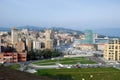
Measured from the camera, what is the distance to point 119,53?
36969 mm

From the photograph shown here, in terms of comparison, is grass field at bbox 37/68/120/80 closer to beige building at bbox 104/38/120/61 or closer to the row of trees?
beige building at bbox 104/38/120/61

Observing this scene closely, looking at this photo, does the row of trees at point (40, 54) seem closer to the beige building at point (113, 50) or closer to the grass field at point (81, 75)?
the beige building at point (113, 50)

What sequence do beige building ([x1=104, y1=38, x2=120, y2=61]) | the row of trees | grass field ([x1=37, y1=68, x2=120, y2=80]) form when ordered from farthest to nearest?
1. the row of trees
2. beige building ([x1=104, y1=38, x2=120, y2=61])
3. grass field ([x1=37, y1=68, x2=120, y2=80])

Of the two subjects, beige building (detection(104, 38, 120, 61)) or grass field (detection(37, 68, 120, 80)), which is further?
beige building (detection(104, 38, 120, 61))

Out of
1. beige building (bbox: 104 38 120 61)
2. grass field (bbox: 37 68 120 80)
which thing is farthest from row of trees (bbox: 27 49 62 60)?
grass field (bbox: 37 68 120 80)

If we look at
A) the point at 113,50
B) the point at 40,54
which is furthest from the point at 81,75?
the point at 40,54

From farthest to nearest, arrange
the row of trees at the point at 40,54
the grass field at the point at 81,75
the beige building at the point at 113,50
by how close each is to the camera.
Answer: the row of trees at the point at 40,54 < the beige building at the point at 113,50 < the grass field at the point at 81,75

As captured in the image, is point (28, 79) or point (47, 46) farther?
point (47, 46)

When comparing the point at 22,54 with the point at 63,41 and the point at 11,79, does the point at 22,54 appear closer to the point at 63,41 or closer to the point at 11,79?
the point at 11,79

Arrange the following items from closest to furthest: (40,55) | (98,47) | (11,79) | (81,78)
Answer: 1. (11,79)
2. (81,78)
3. (40,55)
4. (98,47)

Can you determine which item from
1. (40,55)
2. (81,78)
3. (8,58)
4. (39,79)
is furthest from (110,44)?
(39,79)

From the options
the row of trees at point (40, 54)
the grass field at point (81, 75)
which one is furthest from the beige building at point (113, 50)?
the grass field at point (81, 75)

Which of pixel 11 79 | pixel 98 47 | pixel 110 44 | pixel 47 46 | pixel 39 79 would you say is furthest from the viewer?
pixel 98 47

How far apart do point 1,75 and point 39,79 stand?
0.58 metres
